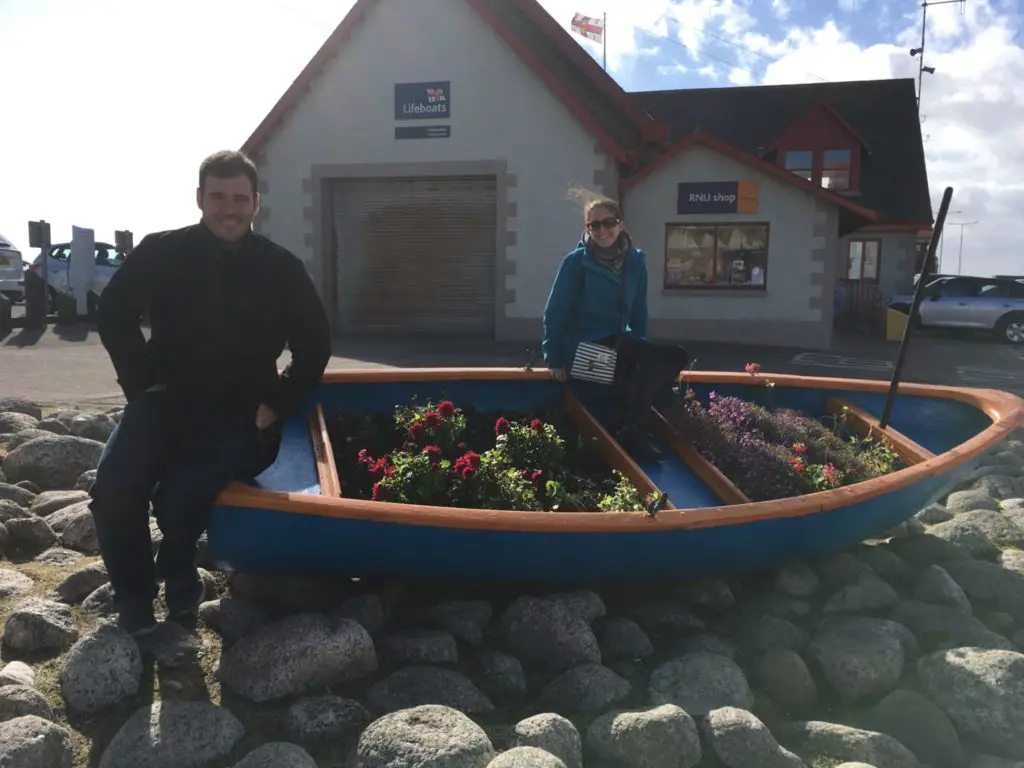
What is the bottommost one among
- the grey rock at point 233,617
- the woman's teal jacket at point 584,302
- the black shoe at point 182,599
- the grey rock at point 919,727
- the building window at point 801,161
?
the grey rock at point 919,727

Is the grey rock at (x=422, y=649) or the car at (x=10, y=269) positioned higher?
the car at (x=10, y=269)

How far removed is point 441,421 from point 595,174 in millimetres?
11445

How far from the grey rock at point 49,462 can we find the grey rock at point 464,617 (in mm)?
3414

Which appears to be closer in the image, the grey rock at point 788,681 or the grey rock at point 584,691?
the grey rock at point 584,691

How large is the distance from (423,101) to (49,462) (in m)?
11.0

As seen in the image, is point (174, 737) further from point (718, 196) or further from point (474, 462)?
point (718, 196)

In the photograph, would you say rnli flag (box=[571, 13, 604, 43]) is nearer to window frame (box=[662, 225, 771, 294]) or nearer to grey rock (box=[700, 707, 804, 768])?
window frame (box=[662, 225, 771, 294])

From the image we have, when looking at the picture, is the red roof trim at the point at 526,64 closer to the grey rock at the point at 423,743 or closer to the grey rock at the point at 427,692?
the grey rock at the point at 427,692

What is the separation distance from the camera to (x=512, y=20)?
16359mm

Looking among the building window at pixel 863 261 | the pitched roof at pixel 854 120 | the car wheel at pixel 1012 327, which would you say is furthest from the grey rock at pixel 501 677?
the building window at pixel 863 261

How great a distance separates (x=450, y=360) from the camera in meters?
13.2

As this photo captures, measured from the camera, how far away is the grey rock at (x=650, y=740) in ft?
9.87

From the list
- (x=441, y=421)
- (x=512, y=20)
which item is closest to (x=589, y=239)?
(x=441, y=421)

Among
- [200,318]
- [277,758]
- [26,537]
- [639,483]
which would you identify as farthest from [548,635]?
[26,537]
